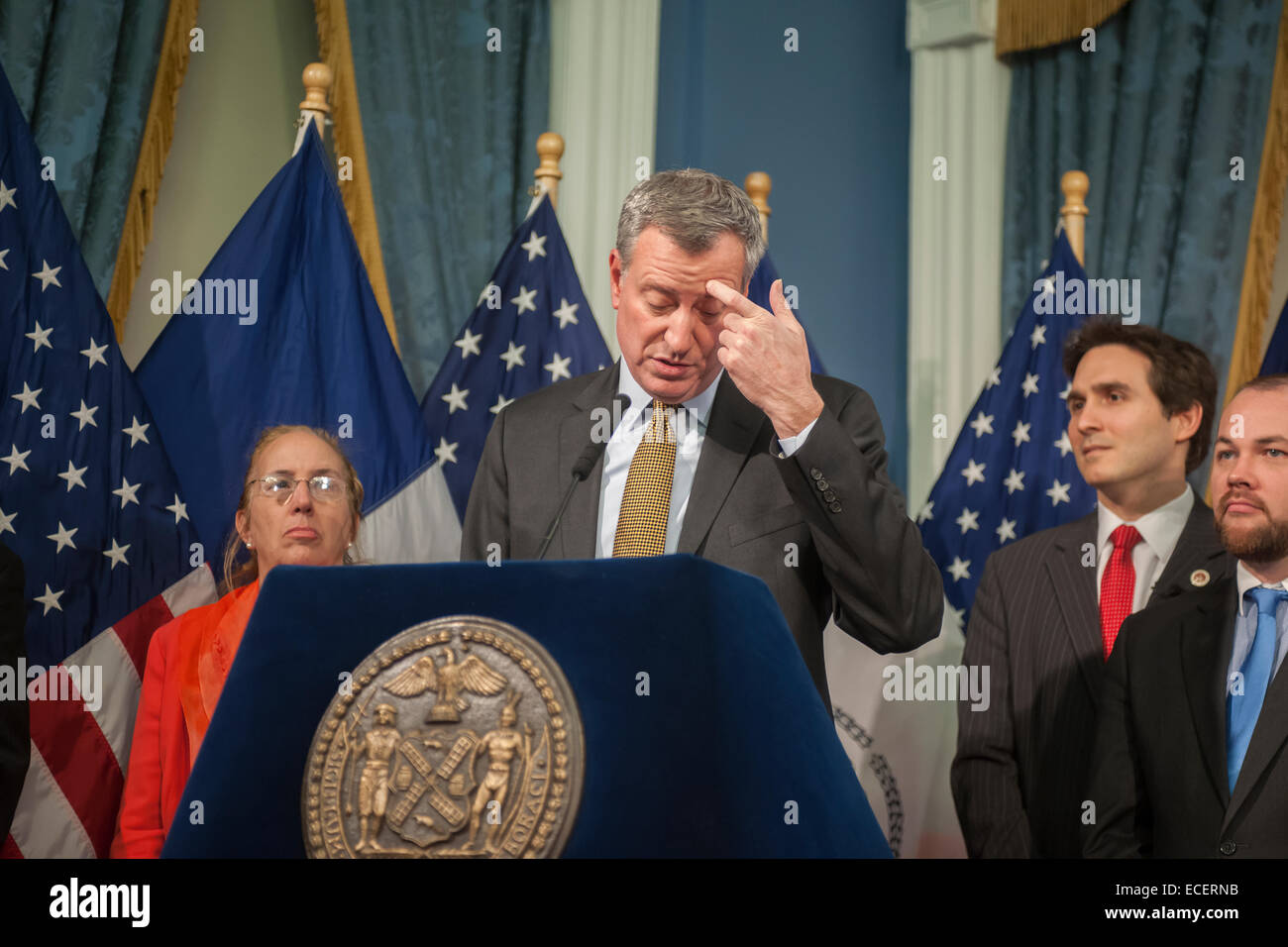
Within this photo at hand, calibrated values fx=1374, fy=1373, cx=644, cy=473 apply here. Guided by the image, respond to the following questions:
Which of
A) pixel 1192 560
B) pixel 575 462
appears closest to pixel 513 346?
pixel 1192 560

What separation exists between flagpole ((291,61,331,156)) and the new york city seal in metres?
2.94

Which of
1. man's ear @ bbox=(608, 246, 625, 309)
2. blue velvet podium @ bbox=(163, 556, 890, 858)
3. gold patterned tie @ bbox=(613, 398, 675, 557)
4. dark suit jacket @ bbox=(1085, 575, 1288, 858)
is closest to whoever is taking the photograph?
blue velvet podium @ bbox=(163, 556, 890, 858)

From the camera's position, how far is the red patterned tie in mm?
3219

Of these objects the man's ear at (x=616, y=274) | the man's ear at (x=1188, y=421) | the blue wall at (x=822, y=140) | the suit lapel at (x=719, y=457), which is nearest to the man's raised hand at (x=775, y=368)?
the suit lapel at (x=719, y=457)

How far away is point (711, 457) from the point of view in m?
2.00

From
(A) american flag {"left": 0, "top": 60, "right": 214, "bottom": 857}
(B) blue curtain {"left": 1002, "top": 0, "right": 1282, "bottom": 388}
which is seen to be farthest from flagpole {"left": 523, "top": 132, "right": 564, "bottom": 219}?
(B) blue curtain {"left": 1002, "top": 0, "right": 1282, "bottom": 388}

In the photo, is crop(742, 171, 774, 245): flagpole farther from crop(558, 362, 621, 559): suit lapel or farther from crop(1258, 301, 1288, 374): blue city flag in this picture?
crop(558, 362, 621, 559): suit lapel

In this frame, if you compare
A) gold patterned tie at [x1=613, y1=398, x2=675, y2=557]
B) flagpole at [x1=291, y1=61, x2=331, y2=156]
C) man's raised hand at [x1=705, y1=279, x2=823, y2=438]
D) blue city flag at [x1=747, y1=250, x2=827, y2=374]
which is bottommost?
gold patterned tie at [x1=613, y1=398, x2=675, y2=557]

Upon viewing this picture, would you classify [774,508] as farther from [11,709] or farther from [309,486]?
[11,709]

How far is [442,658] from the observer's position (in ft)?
4.07

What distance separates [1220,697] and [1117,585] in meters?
0.83

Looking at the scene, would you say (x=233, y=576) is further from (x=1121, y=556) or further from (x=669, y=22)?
(x=669, y=22)

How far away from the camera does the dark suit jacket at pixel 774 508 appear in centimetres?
177
